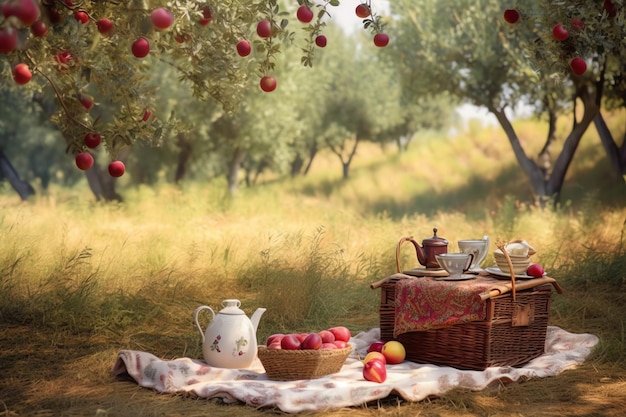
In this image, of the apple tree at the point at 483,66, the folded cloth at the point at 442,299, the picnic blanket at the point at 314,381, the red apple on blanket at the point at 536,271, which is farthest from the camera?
the apple tree at the point at 483,66

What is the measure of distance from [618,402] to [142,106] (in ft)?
12.7

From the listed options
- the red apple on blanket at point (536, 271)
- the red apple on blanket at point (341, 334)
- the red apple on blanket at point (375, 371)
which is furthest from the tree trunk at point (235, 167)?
the red apple on blanket at point (375, 371)

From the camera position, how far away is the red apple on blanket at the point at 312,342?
16.7ft

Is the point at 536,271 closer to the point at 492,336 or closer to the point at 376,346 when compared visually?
the point at 492,336

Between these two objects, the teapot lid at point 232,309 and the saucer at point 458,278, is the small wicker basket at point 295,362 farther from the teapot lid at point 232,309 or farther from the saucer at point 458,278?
the saucer at point 458,278

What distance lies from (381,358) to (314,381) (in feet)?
1.67

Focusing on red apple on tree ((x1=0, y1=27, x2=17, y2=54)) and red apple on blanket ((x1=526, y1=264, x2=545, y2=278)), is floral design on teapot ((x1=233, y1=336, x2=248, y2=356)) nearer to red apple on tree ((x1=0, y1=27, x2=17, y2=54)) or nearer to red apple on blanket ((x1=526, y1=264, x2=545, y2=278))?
red apple on blanket ((x1=526, y1=264, x2=545, y2=278))

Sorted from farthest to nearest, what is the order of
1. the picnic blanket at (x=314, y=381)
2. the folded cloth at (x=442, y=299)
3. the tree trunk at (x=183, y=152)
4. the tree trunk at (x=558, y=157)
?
the tree trunk at (x=183, y=152) < the tree trunk at (x=558, y=157) < the folded cloth at (x=442, y=299) < the picnic blanket at (x=314, y=381)

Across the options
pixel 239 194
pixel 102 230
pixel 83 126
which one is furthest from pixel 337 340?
pixel 239 194

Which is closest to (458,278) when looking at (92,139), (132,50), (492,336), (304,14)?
(492,336)

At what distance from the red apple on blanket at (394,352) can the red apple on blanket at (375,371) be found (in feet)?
1.84

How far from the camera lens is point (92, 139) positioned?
178 inches

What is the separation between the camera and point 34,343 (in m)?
6.47

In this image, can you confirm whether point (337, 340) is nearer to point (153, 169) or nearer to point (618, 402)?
point (618, 402)
